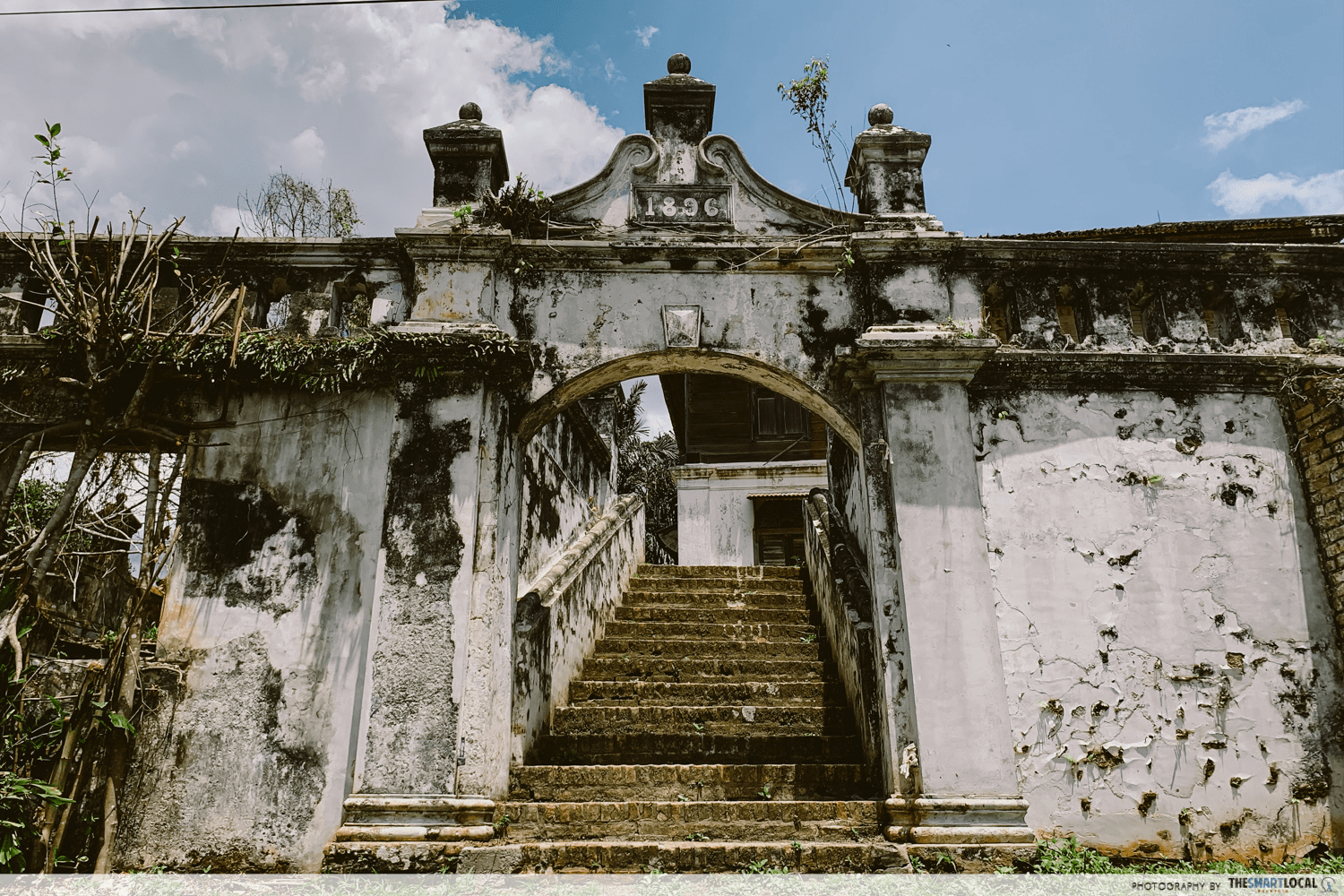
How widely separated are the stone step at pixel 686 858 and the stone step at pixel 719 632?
3.16m

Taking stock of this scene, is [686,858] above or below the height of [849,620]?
below

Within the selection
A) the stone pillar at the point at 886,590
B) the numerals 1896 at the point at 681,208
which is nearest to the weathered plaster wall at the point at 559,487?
the numerals 1896 at the point at 681,208

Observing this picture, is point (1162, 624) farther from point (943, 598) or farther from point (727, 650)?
point (727, 650)

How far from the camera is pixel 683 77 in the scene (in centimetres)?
698

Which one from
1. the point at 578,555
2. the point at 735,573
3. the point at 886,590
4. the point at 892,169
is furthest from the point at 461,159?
the point at 735,573

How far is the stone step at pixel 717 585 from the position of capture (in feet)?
31.3

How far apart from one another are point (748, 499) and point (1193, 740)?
10.6 m

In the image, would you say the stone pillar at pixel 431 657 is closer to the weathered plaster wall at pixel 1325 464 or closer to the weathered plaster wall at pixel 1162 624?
the weathered plaster wall at pixel 1162 624

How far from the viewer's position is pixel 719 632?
830cm

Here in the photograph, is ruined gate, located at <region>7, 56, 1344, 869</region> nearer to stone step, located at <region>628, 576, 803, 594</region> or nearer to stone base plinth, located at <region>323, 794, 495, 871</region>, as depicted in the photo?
stone base plinth, located at <region>323, 794, 495, 871</region>

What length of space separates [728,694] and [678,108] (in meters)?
4.71

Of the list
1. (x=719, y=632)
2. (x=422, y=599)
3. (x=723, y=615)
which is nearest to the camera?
(x=422, y=599)

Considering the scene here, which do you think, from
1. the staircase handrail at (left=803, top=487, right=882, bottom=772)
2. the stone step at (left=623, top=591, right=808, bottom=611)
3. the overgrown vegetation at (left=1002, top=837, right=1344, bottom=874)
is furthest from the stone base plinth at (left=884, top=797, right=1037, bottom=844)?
the stone step at (left=623, top=591, right=808, bottom=611)

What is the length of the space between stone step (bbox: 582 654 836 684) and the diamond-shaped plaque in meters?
2.94
